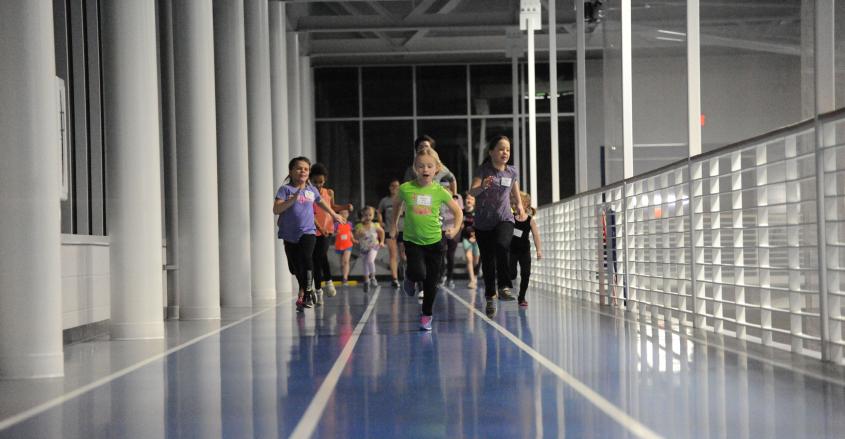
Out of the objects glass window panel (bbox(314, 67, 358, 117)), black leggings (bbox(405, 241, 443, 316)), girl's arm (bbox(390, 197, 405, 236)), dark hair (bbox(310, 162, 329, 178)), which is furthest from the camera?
glass window panel (bbox(314, 67, 358, 117))

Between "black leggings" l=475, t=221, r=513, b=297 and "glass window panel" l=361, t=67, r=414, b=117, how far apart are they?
Answer: 2217 centimetres

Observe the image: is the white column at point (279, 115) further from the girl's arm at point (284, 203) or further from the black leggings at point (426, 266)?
the black leggings at point (426, 266)

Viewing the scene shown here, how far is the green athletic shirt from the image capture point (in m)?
10.8

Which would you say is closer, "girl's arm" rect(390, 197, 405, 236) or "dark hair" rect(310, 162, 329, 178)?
"girl's arm" rect(390, 197, 405, 236)

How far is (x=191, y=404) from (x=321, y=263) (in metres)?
10.2

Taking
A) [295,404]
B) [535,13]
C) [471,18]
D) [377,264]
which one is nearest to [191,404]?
[295,404]

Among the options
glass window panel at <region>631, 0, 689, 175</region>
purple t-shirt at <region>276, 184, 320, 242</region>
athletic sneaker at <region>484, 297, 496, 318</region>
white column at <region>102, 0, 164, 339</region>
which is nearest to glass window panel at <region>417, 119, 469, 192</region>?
glass window panel at <region>631, 0, 689, 175</region>

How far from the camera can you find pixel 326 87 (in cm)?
3488

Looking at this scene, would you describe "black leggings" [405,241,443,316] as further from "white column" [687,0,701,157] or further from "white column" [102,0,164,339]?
"white column" [687,0,701,157]

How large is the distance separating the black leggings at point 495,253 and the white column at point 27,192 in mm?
5995

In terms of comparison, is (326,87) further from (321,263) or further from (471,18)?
(321,263)

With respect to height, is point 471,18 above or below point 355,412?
above

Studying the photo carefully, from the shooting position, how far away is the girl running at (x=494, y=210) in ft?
41.5

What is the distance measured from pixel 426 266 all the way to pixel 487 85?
24173mm
